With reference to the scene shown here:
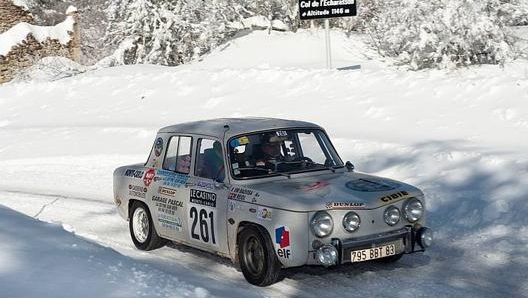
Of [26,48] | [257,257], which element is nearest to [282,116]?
[257,257]

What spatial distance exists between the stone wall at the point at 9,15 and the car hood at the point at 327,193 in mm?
31084

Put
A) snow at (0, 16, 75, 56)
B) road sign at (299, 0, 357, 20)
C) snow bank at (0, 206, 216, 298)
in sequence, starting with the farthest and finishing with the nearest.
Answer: snow at (0, 16, 75, 56) < road sign at (299, 0, 357, 20) < snow bank at (0, 206, 216, 298)

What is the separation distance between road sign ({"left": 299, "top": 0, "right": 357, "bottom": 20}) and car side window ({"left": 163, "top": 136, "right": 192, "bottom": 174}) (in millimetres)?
11415

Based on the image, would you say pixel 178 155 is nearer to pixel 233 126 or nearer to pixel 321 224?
pixel 233 126

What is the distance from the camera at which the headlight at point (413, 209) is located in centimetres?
715

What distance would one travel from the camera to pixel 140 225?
906 centimetres

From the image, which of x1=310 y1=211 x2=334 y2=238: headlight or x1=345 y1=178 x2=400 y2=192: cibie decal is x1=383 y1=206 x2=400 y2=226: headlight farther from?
x1=310 y1=211 x2=334 y2=238: headlight

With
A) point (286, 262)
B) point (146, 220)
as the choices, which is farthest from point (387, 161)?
point (286, 262)

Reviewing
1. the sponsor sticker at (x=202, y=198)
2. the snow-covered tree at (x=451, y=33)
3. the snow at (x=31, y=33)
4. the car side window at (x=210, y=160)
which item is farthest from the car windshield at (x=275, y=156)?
the snow at (x=31, y=33)

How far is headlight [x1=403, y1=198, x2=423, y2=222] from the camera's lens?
7148mm

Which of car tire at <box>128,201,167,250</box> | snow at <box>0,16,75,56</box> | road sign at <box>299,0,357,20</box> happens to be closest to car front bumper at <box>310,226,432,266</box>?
car tire at <box>128,201,167,250</box>

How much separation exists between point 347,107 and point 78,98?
32.6ft

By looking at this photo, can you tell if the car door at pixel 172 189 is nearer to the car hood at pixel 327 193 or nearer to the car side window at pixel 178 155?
the car side window at pixel 178 155

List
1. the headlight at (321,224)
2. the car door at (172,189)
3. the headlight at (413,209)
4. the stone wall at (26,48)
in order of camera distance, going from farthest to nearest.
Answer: the stone wall at (26,48) < the car door at (172,189) < the headlight at (413,209) < the headlight at (321,224)
